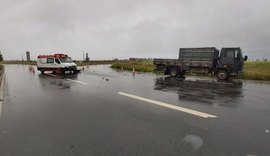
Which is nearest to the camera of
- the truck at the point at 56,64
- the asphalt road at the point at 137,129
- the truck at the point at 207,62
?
the asphalt road at the point at 137,129

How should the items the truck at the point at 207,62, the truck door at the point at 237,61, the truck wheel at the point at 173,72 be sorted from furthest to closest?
the truck wheel at the point at 173,72, the truck at the point at 207,62, the truck door at the point at 237,61

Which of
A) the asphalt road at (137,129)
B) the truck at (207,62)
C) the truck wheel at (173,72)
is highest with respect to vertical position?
the truck at (207,62)

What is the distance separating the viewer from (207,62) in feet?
62.1

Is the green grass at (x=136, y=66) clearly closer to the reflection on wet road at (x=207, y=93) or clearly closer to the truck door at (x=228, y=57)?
the truck door at (x=228, y=57)

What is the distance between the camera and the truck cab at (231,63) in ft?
58.3

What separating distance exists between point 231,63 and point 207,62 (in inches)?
79.9

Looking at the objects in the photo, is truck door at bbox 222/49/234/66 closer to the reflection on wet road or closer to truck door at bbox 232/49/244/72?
truck door at bbox 232/49/244/72

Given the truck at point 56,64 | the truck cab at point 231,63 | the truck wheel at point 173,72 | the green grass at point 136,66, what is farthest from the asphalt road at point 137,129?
the green grass at point 136,66

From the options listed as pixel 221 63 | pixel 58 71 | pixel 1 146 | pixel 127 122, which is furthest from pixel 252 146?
pixel 58 71

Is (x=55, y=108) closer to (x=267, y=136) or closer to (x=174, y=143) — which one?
(x=174, y=143)

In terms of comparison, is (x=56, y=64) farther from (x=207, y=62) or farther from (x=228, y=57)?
(x=228, y=57)

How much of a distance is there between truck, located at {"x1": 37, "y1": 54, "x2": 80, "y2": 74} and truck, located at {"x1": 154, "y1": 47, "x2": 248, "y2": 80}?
1113 cm

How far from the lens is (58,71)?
25.7 m

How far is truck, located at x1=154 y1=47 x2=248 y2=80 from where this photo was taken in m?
17.9
